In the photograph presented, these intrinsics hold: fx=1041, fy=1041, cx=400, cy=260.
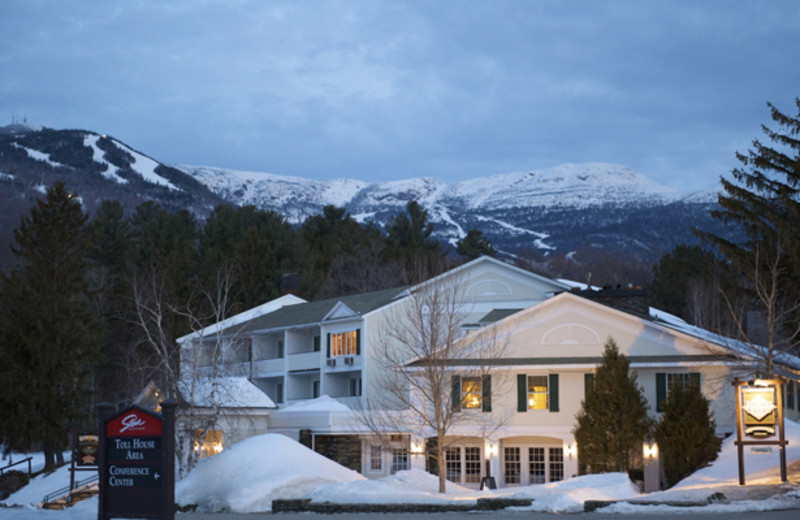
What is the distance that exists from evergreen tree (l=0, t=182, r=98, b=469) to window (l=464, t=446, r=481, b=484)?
1980 centimetres

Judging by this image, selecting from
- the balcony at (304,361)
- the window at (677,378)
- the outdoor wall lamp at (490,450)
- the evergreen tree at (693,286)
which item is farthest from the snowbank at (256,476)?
the evergreen tree at (693,286)

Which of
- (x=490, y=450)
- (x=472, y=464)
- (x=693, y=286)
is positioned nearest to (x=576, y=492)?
(x=490, y=450)

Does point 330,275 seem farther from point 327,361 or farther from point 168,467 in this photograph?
point 168,467

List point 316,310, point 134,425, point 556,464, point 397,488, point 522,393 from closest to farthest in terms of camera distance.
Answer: point 134,425, point 397,488, point 522,393, point 556,464, point 316,310

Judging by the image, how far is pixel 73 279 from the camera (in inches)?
2076

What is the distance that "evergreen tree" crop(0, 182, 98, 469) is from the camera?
5044cm

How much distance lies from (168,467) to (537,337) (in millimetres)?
26432

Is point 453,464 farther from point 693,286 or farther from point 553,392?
point 693,286

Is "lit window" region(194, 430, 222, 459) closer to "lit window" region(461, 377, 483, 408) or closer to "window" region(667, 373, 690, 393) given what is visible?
"lit window" region(461, 377, 483, 408)

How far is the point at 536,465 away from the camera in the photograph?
144ft

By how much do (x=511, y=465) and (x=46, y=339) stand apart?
23816 millimetres

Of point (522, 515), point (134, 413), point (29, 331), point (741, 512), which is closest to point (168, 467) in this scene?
point (134, 413)

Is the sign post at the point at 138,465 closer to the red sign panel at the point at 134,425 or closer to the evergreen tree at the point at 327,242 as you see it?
the red sign panel at the point at 134,425

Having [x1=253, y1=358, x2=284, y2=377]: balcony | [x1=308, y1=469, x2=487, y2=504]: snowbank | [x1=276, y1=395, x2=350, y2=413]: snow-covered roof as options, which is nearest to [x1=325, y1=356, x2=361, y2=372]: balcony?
[x1=276, y1=395, x2=350, y2=413]: snow-covered roof
